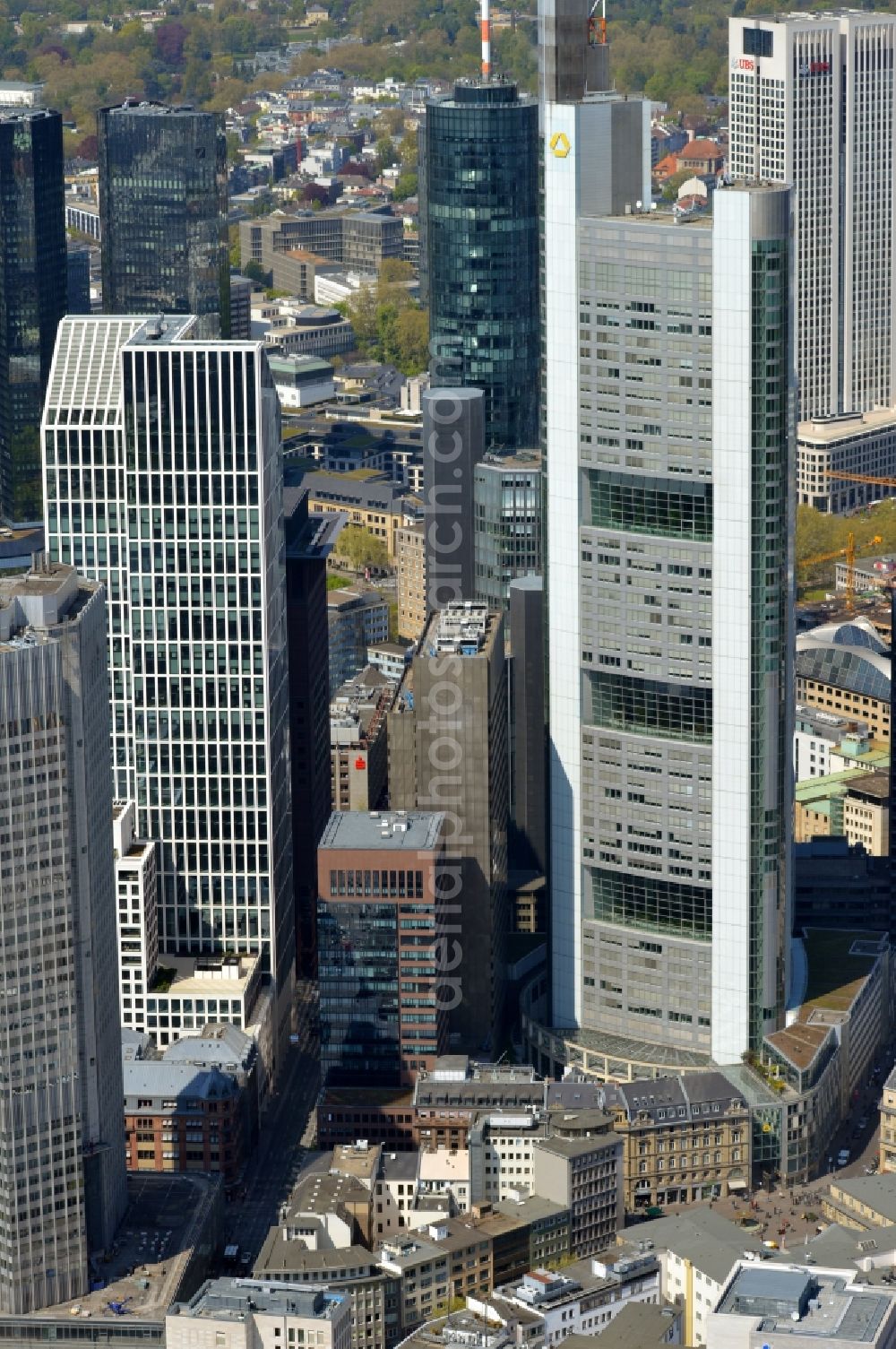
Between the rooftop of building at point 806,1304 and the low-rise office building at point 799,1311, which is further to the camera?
the rooftop of building at point 806,1304

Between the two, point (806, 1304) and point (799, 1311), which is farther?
point (806, 1304)

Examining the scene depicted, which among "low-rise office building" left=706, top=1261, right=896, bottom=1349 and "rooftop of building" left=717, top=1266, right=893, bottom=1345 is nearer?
"low-rise office building" left=706, top=1261, right=896, bottom=1349
